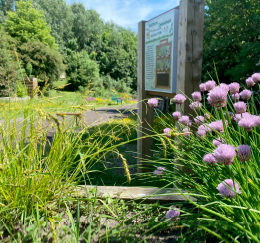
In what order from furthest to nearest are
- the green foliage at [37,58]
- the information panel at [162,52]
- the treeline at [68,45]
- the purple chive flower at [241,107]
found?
the treeline at [68,45], the green foliage at [37,58], the information panel at [162,52], the purple chive flower at [241,107]

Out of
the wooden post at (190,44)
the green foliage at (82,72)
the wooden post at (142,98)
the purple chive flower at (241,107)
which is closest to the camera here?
the purple chive flower at (241,107)

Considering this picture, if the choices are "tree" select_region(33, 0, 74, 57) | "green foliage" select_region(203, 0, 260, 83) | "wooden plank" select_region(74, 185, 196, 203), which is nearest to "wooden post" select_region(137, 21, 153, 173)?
"wooden plank" select_region(74, 185, 196, 203)

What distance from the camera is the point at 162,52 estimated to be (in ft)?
9.16

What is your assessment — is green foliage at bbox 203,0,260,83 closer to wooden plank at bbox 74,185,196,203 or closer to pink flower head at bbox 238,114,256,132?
wooden plank at bbox 74,185,196,203

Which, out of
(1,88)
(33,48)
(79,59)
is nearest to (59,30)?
(79,59)

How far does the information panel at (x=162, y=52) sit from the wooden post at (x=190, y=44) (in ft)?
0.47

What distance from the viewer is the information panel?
100 inches

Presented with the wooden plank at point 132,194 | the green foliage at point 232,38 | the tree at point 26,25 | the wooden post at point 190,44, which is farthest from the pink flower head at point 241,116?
the tree at point 26,25

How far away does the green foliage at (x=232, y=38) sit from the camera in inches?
233

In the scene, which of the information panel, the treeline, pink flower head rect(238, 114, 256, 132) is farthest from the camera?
the treeline

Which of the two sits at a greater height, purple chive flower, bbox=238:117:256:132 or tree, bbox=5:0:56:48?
tree, bbox=5:0:56:48

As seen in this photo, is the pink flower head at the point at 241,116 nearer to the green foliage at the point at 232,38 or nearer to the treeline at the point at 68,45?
the green foliage at the point at 232,38

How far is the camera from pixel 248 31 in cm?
706

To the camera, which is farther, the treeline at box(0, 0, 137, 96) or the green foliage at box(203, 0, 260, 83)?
the treeline at box(0, 0, 137, 96)
